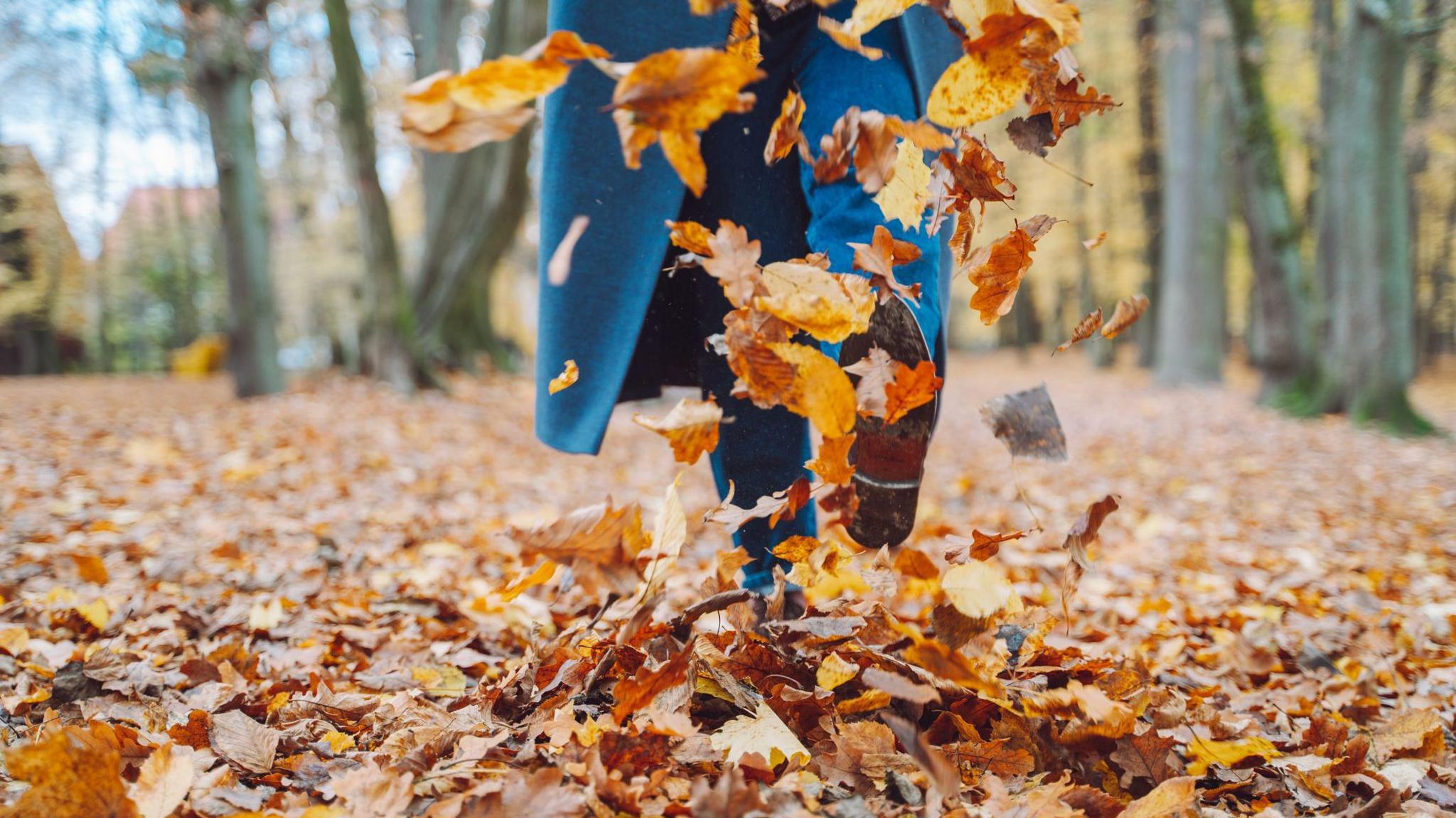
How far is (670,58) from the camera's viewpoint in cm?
78

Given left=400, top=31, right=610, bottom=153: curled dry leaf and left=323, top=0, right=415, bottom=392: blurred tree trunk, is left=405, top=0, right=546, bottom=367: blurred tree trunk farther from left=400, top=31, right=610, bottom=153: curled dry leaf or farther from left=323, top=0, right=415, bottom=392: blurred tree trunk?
left=400, top=31, right=610, bottom=153: curled dry leaf

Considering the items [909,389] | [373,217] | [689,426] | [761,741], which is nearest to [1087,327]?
[909,389]

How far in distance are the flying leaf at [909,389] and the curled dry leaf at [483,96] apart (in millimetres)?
491

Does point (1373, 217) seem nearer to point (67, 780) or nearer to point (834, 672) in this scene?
point (834, 672)

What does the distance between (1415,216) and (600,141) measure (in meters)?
17.8

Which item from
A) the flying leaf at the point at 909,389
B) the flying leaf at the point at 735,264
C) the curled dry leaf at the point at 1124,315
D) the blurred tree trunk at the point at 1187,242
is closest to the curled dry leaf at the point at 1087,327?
the curled dry leaf at the point at 1124,315

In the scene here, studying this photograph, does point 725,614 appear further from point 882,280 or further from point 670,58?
point 670,58

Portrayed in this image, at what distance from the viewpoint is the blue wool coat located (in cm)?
129

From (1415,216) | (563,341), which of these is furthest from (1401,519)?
(1415,216)

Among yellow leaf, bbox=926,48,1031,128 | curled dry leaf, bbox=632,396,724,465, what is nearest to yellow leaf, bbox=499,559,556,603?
curled dry leaf, bbox=632,396,724,465

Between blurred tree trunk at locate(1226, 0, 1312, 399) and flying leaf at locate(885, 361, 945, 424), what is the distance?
8969 millimetres

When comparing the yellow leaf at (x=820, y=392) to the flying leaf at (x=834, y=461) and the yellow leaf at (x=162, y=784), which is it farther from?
the yellow leaf at (x=162, y=784)

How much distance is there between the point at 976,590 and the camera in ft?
3.17

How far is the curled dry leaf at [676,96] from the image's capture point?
0.78 meters
